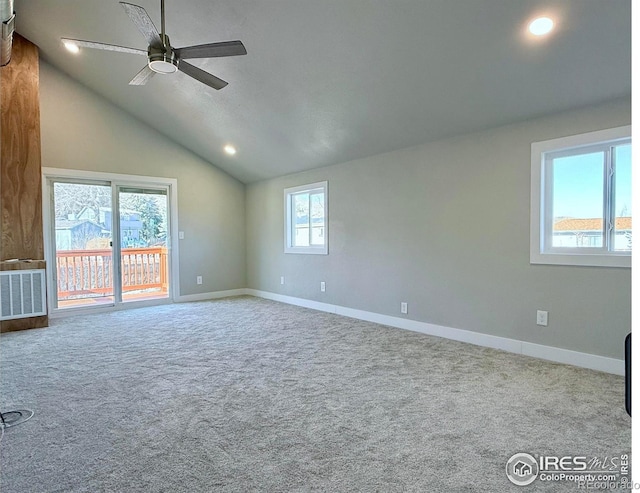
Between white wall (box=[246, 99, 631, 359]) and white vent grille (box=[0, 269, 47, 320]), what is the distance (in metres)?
3.66

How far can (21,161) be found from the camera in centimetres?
464

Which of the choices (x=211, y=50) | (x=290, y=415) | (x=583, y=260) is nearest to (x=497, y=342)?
(x=583, y=260)

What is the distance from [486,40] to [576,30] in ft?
1.86

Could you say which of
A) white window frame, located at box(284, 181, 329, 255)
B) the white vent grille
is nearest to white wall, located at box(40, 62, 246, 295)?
white window frame, located at box(284, 181, 329, 255)

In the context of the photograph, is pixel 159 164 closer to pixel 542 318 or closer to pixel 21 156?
pixel 21 156

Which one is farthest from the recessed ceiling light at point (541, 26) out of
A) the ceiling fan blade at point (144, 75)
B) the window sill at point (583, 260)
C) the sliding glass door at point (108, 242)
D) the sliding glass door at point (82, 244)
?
the sliding glass door at point (82, 244)

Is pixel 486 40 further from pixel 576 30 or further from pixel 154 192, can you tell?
pixel 154 192

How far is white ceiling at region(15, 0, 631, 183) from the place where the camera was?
8.96 ft

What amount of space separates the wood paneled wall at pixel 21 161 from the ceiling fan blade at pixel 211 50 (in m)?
3.18

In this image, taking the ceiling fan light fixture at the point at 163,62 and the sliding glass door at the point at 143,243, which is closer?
the ceiling fan light fixture at the point at 163,62

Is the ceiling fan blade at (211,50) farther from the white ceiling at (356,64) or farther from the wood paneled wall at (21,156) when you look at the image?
the wood paneled wall at (21,156)

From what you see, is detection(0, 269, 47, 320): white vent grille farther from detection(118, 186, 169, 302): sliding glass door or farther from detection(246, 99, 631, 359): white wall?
detection(246, 99, 631, 359): white wall

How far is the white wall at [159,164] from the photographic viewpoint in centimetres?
534

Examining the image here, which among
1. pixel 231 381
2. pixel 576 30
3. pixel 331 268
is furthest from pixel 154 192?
pixel 576 30
